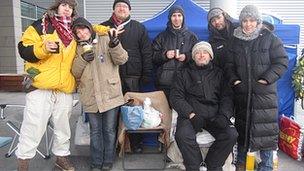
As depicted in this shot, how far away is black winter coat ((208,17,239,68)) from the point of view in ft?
13.5

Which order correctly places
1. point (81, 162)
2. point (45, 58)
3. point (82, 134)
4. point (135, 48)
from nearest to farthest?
point (45, 58)
point (135, 48)
point (81, 162)
point (82, 134)

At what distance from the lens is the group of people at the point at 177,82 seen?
12.1 ft

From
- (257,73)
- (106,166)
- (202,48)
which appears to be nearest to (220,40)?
(202,48)

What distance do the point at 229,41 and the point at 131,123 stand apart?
4.67 feet

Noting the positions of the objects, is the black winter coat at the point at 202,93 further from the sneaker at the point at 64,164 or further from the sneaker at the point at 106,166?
the sneaker at the point at 64,164

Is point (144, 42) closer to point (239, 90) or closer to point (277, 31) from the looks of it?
point (239, 90)

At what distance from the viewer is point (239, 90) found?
383cm

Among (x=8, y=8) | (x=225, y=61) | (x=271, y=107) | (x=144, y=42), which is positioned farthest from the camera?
(x=8, y=8)

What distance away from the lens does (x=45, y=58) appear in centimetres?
365

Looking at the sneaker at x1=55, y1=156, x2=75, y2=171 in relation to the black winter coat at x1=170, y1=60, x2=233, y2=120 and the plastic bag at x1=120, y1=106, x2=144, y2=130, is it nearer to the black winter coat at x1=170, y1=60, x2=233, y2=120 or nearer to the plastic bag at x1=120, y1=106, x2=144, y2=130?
the plastic bag at x1=120, y1=106, x2=144, y2=130

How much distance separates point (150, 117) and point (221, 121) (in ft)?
2.67

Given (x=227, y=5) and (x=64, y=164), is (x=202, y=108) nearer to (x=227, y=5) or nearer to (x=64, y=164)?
(x=64, y=164)

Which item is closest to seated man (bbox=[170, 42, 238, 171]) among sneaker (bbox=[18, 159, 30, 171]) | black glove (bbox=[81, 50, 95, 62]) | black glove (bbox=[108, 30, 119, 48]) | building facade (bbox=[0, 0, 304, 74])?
black glove (bbox=[108, 30, 119, 48])

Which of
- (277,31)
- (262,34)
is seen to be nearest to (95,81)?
(262,34)
